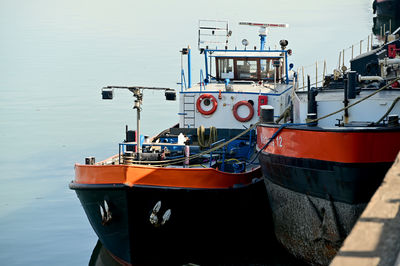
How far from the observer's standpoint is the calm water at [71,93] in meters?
16.7

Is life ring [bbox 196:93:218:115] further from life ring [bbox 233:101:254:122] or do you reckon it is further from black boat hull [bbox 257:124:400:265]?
black boat hull [bbox 257:124:400:265]

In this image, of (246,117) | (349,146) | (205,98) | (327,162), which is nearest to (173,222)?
(327,162)

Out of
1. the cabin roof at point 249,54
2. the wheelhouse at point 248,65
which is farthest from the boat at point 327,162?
the wheelhouse at point 248,65

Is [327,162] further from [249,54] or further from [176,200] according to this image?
[249,54]

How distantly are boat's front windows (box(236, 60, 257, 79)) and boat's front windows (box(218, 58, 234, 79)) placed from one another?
0.69 feet

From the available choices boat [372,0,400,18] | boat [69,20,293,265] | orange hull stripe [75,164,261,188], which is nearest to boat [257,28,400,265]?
boat [69,20,293,265]

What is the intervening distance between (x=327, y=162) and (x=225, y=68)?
832 centimetres

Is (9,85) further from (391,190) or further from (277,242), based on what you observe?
(391,190)

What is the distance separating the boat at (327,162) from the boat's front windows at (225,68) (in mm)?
5154

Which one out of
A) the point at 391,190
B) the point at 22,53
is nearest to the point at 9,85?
the point at 22,53

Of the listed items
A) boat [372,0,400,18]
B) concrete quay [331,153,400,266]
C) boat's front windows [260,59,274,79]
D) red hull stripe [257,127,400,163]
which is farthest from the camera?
boat [372,0,400,18]

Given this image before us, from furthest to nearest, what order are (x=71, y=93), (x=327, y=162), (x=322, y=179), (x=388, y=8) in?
(x=388, y=8) → (x=71, y=93) → (x=322, y=179) → (x=327, y=162)

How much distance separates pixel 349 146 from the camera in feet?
35.0

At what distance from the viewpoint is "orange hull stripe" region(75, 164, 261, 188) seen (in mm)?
12180
